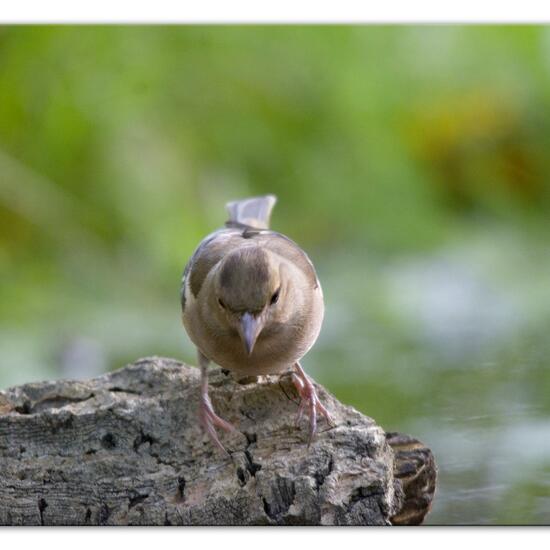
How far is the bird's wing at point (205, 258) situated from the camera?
10.8 ft

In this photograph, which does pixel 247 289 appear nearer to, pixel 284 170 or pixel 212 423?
pixel 212 423

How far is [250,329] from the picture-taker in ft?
9.88

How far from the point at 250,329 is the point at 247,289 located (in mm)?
101

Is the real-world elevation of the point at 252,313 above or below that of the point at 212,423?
above

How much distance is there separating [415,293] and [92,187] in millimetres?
1603

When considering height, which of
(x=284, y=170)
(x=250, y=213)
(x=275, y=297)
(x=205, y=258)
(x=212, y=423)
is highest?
(x=284, y=170)

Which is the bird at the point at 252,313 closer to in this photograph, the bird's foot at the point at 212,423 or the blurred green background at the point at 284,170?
the bird's foot at the point at 212,423

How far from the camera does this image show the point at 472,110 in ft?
19.4

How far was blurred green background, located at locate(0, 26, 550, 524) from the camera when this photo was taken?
525cm

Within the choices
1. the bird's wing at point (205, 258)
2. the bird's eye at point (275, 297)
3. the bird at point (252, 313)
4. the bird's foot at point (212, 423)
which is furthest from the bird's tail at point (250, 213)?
the bird's foot at point (212, 423)

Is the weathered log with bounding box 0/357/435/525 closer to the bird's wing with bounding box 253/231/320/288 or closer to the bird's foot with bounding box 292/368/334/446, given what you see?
the bird's foot with bounding box 292/368/334/446

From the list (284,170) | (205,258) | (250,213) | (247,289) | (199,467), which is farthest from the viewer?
(284,170)

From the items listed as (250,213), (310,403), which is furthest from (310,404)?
(250,213)
